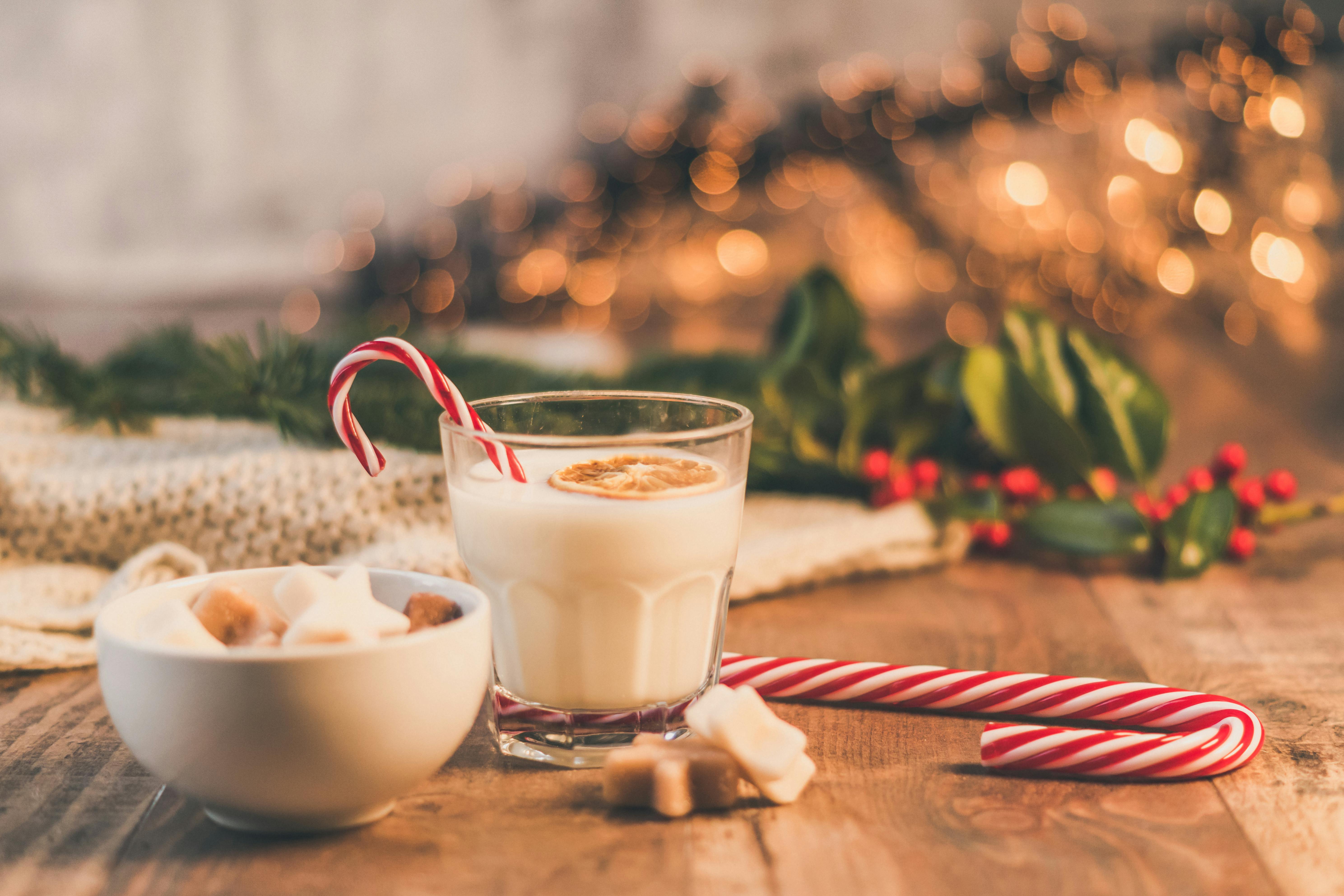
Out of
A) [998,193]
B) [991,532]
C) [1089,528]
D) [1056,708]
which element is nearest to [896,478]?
[991,532]

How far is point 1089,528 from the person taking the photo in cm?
129

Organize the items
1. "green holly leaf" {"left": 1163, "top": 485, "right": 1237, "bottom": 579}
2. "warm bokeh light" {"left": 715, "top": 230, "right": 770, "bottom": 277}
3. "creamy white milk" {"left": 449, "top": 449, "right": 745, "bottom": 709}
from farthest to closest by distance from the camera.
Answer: "warm bokeh light" {"left": 715, "top": 230, "right": 770, "bottom": 277}
"green holly leaf" {"left": 1163, "top": 485, "right": 1237, "bottom": 579}
"creamy white milk" {"left": 449, "top": 449, "right": 745, "bottom": 709}

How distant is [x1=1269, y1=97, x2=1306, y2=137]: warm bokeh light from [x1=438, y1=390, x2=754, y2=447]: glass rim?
7.88ft

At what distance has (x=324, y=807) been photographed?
0.65m

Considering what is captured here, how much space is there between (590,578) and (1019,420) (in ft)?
2.60

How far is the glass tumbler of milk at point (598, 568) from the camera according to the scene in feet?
2.49

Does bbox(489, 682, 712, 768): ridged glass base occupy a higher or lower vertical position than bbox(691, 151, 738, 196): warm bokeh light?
lower

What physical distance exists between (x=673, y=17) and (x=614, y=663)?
111 inches

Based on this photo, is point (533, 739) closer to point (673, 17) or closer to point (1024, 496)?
point (1024, 496)

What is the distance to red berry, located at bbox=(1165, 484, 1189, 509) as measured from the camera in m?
1.34

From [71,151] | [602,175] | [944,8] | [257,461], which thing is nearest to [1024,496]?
[257,461]

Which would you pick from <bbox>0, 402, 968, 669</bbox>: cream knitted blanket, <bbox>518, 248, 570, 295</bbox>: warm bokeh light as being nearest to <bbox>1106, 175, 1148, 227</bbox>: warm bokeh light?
<bbox>518, 248, 570, 295</bbox>: warm bokeh light

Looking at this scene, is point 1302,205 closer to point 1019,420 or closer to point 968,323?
point 968,323

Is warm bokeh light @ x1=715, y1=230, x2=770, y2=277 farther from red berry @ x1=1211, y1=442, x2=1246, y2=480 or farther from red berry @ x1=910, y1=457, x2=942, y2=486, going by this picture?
red berry @ x1=1211, y1=442, x2=1246, y2=480
